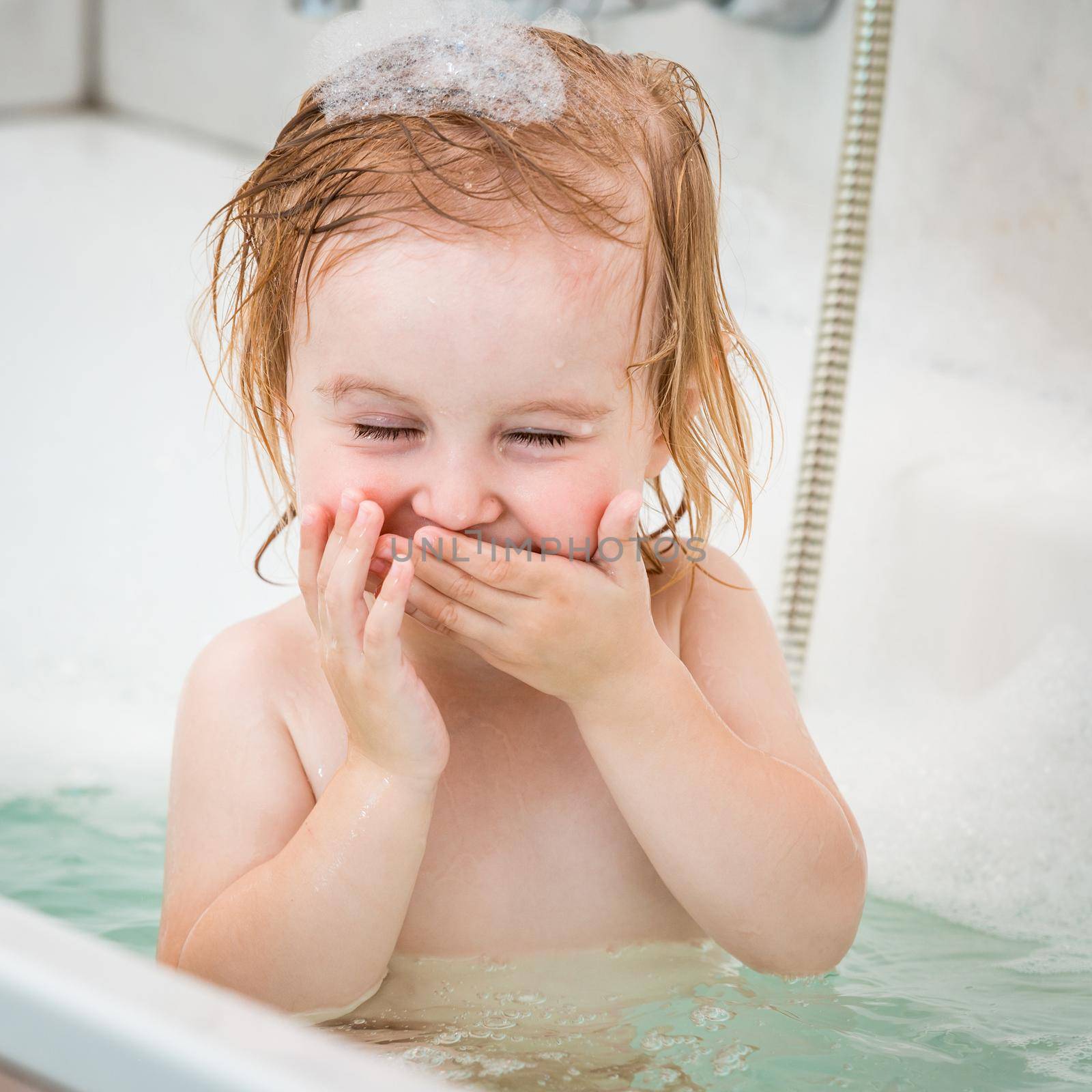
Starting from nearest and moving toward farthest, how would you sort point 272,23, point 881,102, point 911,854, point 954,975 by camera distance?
point 954,975 → point 911,854 → point 881,102 → point 272,23

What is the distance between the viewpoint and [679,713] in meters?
0.86

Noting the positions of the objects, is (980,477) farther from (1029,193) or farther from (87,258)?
(87,258)

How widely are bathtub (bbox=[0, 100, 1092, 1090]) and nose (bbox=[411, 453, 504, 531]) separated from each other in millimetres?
624

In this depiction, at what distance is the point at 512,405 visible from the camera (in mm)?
794

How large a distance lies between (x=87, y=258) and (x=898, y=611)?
49.4 inches

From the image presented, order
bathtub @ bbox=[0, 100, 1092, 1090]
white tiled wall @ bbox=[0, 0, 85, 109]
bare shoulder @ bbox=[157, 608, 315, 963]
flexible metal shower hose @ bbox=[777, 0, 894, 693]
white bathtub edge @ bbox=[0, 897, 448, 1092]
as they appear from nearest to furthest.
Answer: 1. white bathtub edge @ bbox=[0, 897, 448, 1092]
2. bare shoulder @ bbox=[157, 608, 315, 963]
3. bathtub @ bbox=[0, 100, 1092, 1090]
4. flexible metal shower hose @ bbox=[777, 0, 894, 693]
5. white tiled wall @ bbox=[0, 0, 85, 109]

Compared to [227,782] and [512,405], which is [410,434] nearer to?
[512,405]

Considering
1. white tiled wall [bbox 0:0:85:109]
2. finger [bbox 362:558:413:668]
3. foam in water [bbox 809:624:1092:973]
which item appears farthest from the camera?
white tiled wall [bbox 0:0:85:109]

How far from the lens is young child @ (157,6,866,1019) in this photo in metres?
0.80

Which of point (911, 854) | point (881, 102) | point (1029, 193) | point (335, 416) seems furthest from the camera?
point (1029, 193)

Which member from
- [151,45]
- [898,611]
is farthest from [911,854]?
[151,45]

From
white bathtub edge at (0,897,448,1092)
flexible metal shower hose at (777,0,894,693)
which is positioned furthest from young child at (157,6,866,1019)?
flexible metal shower hose at (777,0,894,693)

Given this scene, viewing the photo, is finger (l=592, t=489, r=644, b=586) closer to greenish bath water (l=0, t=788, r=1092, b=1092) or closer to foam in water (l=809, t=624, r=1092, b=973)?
greenish bath water (l=0, t=788, r=1092, b=1092)

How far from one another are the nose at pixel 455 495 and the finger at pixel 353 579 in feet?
0.10
